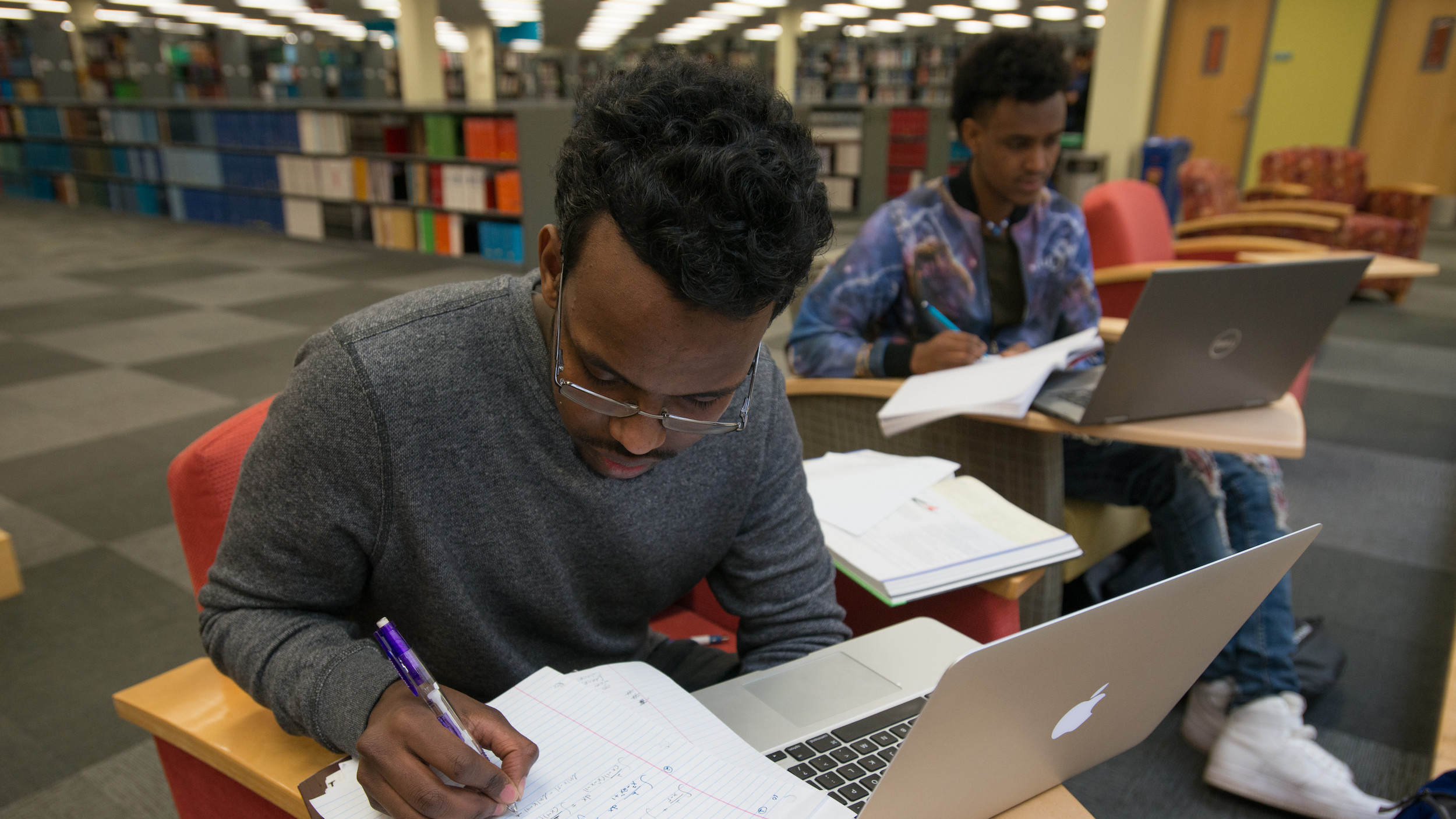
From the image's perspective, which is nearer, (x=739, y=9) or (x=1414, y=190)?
(x=1414, y=190)

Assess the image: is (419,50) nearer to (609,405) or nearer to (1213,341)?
(1213,341)

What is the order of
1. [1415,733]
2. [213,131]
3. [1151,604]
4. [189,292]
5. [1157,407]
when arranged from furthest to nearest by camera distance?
[213,131]
[189,292]
[1415,733]
[1157,407]
[1151,604]

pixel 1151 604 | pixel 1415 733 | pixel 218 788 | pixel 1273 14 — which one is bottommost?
pixel 1415 733

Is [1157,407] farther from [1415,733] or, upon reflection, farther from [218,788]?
[218,788]

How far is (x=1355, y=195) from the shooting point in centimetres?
636

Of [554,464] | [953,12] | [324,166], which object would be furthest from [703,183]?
[953,12]

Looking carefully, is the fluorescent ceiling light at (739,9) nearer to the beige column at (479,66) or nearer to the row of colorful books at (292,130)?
the beige column at (479,66)

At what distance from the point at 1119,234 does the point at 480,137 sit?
488cm

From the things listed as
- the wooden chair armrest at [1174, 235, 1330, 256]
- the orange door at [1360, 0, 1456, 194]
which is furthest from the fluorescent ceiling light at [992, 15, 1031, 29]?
the wooden chair armrest at [1174, 235, 1330, 256]

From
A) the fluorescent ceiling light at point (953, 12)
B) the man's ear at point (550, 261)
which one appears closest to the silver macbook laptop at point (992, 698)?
the man's ear at point (550, 261)

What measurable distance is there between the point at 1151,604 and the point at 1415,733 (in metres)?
1.70

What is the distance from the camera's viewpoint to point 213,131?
8.36 m

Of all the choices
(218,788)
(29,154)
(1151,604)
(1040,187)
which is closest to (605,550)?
(218,788)

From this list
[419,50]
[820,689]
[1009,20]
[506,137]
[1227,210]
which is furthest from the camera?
[1009,20]
